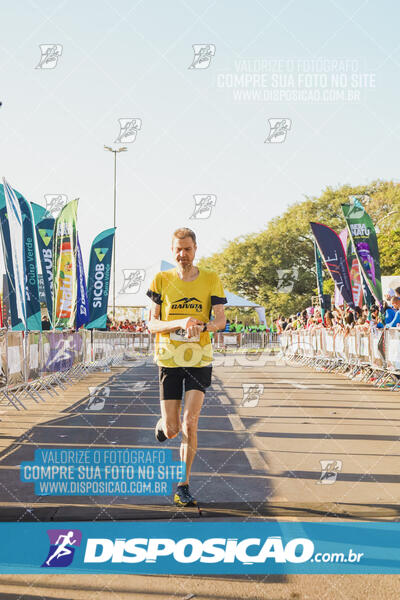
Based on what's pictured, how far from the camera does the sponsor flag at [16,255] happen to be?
12.7 meters

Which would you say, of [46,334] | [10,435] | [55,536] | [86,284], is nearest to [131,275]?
[86,284]

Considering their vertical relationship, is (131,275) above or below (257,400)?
above

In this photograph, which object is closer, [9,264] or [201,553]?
[201,553]

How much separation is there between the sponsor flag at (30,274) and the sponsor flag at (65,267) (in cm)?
299

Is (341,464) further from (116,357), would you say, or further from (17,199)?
(116,357)

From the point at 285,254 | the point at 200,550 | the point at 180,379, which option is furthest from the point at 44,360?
the point at 285,254

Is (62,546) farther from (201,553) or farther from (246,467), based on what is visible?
(246,467)

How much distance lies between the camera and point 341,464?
6801mm

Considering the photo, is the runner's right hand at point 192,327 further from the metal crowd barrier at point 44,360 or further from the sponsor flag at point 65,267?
the sponsor flag at point 65,267

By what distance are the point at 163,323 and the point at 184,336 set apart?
19cm

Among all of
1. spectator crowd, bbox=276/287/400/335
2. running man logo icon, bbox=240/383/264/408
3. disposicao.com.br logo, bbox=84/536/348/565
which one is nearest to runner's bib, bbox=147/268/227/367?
disposicao.com.br logo, bbox=84/536/348/565

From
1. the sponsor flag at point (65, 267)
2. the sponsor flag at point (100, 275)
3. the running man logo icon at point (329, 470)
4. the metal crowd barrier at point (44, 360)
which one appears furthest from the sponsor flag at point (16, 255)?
the sponsor flag at point (100, 275)

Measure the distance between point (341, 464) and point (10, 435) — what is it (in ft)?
14.2

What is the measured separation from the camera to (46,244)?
18594 millimetres
